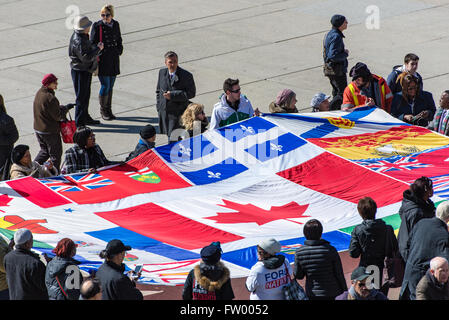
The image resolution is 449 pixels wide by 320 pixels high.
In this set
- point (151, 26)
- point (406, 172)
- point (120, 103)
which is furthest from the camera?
point (151, 26)

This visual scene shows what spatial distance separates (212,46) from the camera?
692 inches

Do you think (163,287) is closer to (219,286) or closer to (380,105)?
(219,286)

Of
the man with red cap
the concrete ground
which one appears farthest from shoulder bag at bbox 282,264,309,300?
the concrete ground

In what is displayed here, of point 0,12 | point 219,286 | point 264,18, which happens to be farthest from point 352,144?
point 0,12

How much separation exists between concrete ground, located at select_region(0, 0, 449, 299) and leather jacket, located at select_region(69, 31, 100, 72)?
1.02m

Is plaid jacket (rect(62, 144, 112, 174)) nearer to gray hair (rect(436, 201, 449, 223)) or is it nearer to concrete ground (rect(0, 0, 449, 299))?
concrete ground (rect(0, 0, 449, 299))

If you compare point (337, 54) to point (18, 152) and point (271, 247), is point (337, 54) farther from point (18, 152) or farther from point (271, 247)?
point (271, 247)

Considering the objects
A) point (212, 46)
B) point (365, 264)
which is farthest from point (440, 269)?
point (212, 46)

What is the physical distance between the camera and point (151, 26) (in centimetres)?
1886

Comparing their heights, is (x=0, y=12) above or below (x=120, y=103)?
above

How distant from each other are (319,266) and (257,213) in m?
2.25

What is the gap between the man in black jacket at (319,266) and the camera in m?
7.92

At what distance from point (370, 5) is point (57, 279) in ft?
45.1

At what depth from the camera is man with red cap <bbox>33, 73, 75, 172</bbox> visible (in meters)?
12.0
